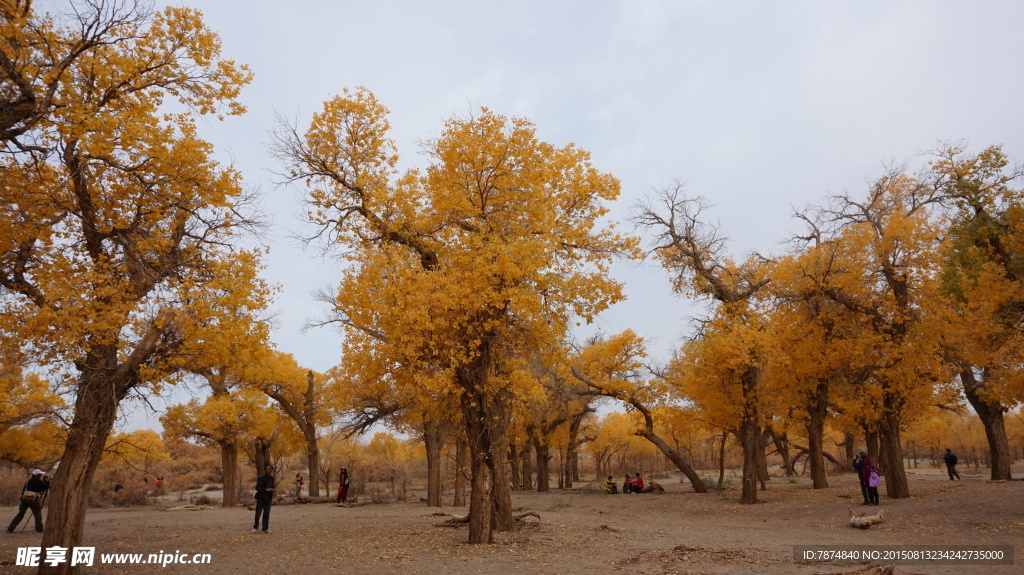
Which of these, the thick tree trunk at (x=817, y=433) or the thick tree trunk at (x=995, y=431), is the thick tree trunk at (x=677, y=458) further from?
the thick tree trunk at (x=995, y=431)

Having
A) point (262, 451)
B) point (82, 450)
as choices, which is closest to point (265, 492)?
point (82, 450)

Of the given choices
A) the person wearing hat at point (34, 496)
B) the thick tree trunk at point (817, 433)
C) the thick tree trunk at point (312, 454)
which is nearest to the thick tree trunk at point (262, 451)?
the thick tree trunk at point (312, 454)

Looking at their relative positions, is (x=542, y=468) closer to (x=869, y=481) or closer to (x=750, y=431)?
(x=750, y=431)

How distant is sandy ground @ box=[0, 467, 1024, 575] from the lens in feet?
27.0

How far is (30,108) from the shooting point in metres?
5.54

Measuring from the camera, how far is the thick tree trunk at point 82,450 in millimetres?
7688

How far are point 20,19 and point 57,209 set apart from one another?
9.49 feet

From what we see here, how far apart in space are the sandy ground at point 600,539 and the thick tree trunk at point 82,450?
88cm

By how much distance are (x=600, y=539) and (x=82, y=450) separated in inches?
361

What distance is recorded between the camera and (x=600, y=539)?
437 inches

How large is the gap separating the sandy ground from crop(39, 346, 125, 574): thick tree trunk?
0.88m

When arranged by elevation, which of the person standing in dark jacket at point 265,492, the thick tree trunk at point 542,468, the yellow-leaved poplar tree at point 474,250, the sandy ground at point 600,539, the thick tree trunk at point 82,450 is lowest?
the thick tree trunk at point 542,468

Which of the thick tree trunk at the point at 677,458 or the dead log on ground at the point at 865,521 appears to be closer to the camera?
the dead log on ground at the point at 865,521

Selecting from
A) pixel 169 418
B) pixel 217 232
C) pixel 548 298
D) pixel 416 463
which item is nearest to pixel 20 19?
pixel 217 232
